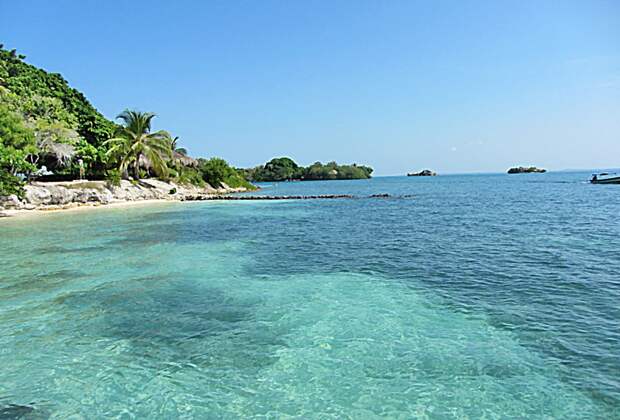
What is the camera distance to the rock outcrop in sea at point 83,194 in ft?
109

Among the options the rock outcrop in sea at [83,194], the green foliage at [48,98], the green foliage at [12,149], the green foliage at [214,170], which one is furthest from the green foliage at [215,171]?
the green foliage at [12,149]

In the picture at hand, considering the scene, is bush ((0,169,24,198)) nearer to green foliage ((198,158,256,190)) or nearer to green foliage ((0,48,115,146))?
green foliage ((0,48,115,146))

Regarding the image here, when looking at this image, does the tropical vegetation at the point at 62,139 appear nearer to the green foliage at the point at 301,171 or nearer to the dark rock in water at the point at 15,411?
the dark rock in water at the point at 15,411

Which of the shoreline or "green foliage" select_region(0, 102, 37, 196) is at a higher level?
"green foliage" select_region(0, 102, 37, 196)

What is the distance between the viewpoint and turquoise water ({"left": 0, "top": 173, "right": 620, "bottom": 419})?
18.3 feet

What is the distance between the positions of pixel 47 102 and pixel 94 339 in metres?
43.2

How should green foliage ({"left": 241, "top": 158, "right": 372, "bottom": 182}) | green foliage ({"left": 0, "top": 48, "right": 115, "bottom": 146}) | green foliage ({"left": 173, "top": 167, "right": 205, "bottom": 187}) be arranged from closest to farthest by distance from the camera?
green foliage ({"left": 0, "top": 48, "right": 115, "bottom": 146})
green foliage ({"left": 173, "top": 167, "right": 205, "bottom": 187})
green foliage ({"left": 241, "top": 158, "right": 372, "bottom": 182})

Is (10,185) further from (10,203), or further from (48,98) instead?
(48,98)

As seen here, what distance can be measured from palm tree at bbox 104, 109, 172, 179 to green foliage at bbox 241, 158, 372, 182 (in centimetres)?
9551

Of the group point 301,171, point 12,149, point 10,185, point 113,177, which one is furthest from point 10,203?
point 301,171

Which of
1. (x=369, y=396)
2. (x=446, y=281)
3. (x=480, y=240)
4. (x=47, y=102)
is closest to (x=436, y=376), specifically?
(x=369, y=396)

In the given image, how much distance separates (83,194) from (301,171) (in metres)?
131

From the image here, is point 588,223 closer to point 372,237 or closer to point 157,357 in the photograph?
point 372,237

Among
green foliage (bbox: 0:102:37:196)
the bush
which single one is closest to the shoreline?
the bush
